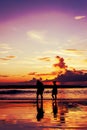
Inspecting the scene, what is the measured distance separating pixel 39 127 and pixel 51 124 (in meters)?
1.38

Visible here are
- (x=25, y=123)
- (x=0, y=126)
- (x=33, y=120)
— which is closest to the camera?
(x=0, y=126)

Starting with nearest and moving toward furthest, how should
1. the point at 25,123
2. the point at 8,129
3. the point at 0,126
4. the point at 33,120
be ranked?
the point at 8,129 → the point at 0,126 → the point at 25,123 → the point at 33,120

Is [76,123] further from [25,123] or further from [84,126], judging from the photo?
[25,123]


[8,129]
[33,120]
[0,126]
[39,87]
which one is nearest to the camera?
[8,129]

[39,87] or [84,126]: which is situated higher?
[39,87]

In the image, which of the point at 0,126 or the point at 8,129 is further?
the point at 0,126

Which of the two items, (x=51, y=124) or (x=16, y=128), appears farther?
(x=51, y=124)

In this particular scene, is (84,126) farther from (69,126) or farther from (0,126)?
(0,126)

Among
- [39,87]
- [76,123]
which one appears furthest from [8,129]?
[39,87]

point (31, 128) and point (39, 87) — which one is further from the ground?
point (39, 87)

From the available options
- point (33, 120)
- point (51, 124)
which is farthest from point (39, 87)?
point (51, 124)

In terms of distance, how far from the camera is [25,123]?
68.3ft

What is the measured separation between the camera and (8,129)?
18312 mm

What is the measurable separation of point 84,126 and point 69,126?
813 mm
